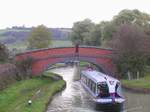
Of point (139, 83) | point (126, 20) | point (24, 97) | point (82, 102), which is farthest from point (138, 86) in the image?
point (126, 20)

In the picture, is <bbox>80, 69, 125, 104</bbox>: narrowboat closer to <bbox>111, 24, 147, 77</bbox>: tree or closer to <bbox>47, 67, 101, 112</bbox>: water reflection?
<bbox>47, 67, 101, 112</bbox>: water reflection

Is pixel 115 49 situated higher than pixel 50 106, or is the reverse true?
pixel 115 49

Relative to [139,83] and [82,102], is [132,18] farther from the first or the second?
[82,102]

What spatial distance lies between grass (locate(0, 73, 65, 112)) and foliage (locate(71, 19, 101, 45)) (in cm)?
4026

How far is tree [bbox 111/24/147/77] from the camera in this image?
206 ft

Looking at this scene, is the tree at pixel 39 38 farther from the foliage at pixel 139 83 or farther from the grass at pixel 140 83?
the foliage at pixel 139 83

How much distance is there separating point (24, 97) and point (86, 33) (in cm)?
6646

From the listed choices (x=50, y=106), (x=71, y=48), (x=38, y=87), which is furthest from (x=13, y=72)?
(x=50, y=106)

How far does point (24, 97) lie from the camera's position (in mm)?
46594

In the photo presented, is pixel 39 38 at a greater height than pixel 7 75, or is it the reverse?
pixel 39 38

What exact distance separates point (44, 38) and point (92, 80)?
200 ft

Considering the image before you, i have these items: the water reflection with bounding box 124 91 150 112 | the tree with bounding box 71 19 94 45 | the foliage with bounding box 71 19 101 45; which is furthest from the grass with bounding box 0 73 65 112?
the tree with bounding box 71 19 94 45

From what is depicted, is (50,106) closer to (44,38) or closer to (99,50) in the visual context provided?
(99,50)

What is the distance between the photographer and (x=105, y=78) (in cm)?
4591
